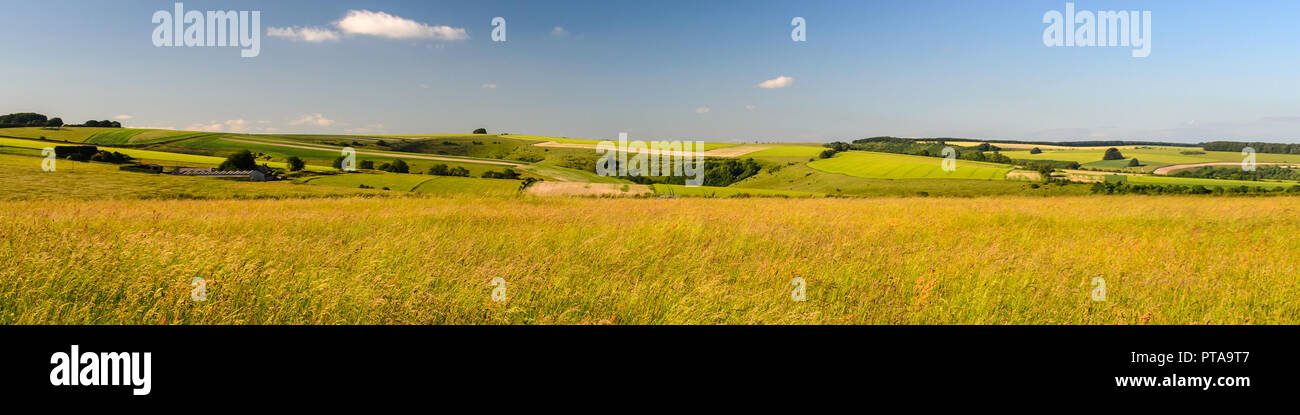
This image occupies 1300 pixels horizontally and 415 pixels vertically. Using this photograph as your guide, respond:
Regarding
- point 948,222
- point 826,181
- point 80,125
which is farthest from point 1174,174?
point 80,125

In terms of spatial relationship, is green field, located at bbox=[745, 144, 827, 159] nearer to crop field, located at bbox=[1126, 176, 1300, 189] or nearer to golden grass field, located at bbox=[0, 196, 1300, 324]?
crop field, located at bbox=[1126, 176, 1300, 189]

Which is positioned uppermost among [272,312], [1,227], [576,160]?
[576,160]

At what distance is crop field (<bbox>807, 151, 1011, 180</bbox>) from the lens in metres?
57.8

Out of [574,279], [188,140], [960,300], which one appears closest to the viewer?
[960,300]

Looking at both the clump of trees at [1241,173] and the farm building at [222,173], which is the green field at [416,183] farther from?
the clump of trees at [1241,173]

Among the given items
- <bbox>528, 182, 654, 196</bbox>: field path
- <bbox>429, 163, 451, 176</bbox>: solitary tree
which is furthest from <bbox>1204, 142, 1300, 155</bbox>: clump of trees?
<bbox>429, 163, 451, 176</bbox>: solitary tree

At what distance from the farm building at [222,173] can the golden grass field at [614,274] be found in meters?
36.5

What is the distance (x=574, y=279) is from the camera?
4938 millimetres

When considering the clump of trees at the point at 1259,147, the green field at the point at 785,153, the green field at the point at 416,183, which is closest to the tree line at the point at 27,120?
the green field at the point at 416,183

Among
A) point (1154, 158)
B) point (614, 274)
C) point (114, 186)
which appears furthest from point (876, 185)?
point (114, 186)

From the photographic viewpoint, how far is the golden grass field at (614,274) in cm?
401

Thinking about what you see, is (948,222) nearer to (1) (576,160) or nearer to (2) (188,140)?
(1) (576,160)

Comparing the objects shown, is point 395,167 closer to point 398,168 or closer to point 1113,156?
point 398,168
